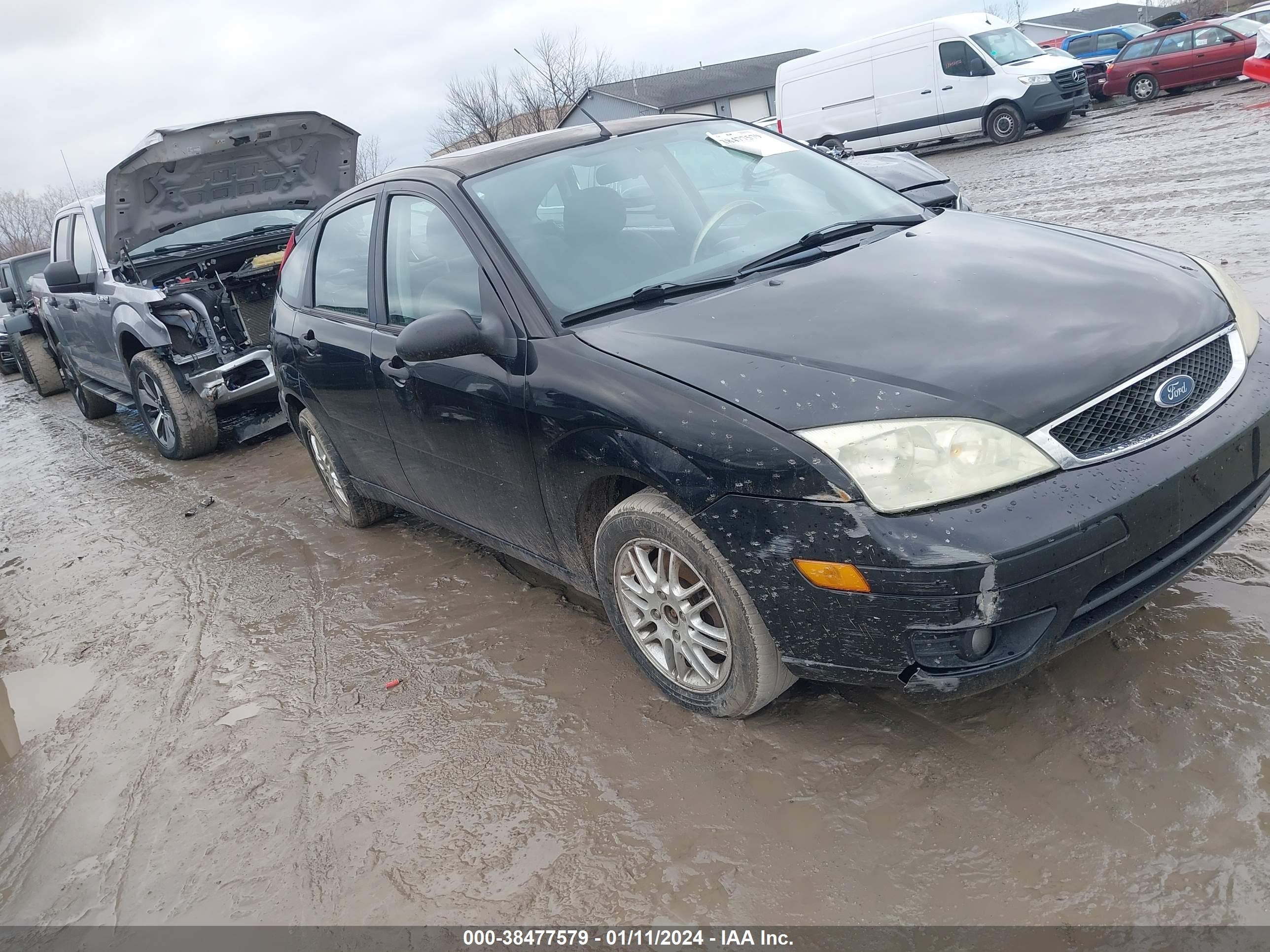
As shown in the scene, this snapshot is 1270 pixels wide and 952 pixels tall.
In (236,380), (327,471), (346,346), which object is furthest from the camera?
(236,380)

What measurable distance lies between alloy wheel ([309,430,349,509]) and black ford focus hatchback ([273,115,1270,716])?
4.11 feet

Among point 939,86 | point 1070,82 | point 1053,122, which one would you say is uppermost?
point 939,86

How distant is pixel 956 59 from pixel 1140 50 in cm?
472

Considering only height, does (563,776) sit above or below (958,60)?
below

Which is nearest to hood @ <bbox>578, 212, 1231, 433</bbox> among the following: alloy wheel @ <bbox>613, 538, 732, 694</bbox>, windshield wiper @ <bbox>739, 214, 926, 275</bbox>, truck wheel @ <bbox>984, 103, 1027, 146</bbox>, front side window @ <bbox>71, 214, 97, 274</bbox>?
windshield wiper @ <bbox>739, 214, 926, 275</bbox>

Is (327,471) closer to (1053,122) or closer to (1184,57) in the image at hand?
(1053,122)

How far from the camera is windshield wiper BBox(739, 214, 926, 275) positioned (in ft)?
10.4

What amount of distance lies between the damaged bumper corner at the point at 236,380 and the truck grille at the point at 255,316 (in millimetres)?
229

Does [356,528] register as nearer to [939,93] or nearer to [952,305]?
[952,305]

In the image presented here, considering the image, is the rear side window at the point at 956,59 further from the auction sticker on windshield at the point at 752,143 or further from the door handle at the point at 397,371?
the door handle at the point at 397,371

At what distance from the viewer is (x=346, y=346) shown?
4.04 m

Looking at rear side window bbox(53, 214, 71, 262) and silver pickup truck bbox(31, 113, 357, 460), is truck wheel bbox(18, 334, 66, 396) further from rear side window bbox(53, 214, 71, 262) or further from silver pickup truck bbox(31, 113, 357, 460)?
silver pickup truck bbox(31, 113, 357, 460)

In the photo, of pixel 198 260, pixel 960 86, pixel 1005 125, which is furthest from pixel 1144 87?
pixel 198 260

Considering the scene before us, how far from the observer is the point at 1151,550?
2.34 m
